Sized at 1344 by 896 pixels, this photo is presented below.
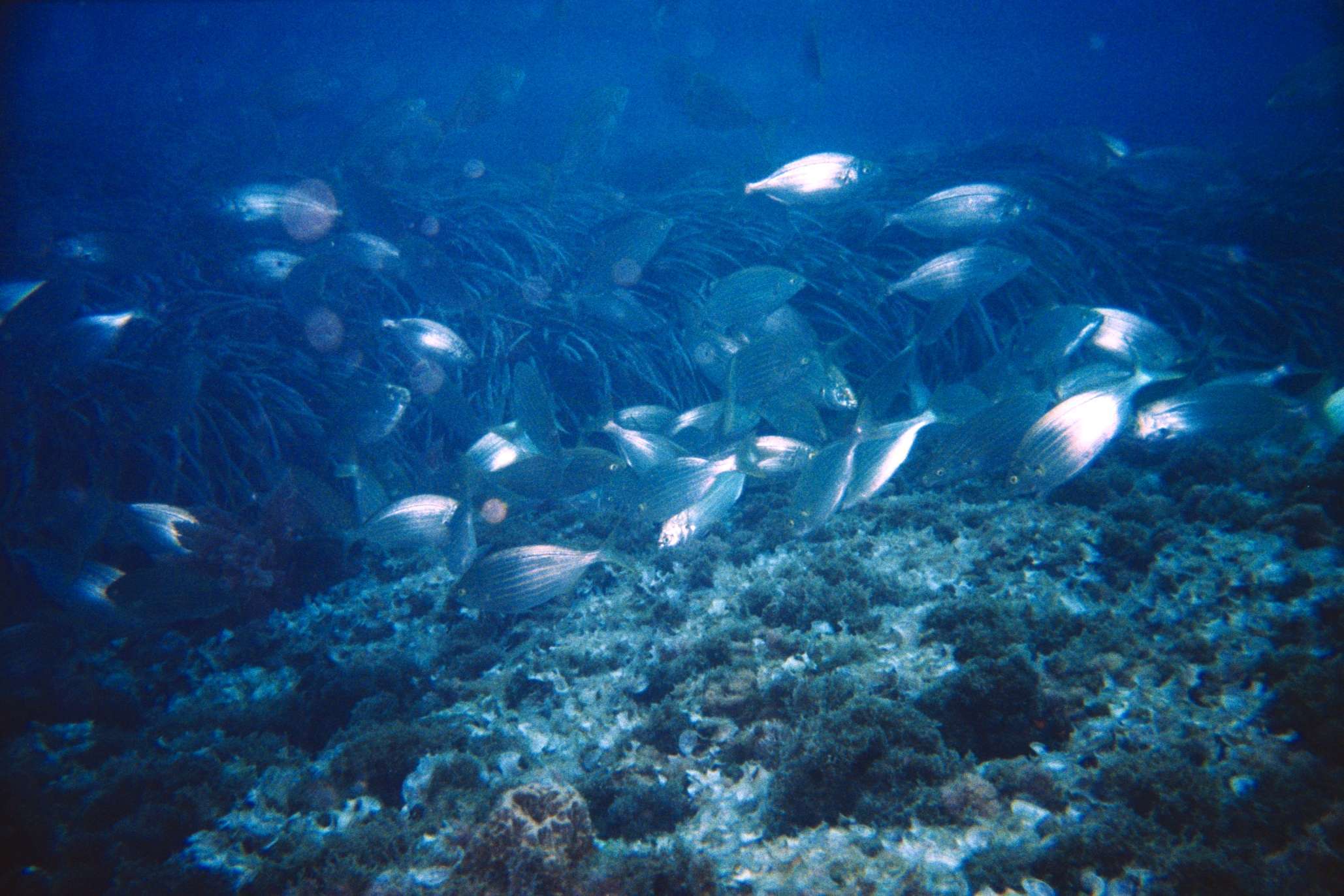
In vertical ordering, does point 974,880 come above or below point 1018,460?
below

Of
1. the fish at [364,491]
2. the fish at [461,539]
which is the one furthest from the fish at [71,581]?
the fish at [461,539]

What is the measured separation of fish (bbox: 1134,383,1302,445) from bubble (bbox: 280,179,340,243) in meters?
6.96

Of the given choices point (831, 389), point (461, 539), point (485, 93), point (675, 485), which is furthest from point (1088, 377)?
point (485, 93)

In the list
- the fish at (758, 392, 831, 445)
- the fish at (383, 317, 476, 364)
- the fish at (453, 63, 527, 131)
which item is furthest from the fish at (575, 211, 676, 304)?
the fish at (453, 63, 527, 131)

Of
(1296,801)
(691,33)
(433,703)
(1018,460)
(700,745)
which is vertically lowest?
(433,703)

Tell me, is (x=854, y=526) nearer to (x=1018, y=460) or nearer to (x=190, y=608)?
(x=1018, y=460)

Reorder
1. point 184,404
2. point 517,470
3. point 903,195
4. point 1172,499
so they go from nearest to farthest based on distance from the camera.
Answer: point 1172,499 → point 517,470 → point 184,404 → point 903,195

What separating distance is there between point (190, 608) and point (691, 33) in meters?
66.6

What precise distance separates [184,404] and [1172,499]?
6632 millimetres

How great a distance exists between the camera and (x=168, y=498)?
4.09m

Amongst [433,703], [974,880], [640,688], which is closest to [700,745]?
[640,688]

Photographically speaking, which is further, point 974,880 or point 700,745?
point 700,745

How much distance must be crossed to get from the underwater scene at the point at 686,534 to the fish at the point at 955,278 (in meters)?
0.03

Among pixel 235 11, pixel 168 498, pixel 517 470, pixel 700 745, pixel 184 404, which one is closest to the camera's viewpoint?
pixel 700 745
